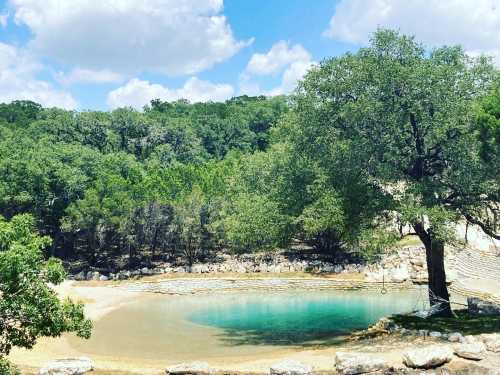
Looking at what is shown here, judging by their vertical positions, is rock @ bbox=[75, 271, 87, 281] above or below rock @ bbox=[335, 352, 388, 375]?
above

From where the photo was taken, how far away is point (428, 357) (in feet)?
64.1

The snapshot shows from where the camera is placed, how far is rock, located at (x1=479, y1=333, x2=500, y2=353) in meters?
20.7

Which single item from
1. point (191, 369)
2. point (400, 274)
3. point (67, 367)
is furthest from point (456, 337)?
point (400, 274)

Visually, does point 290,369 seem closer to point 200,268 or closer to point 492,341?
point 492,341

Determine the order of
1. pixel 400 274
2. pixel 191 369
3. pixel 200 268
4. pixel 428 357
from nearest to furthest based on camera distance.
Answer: pixel 428 357 < pixel 191 369 < pixel 400 274 < pixel 200 268

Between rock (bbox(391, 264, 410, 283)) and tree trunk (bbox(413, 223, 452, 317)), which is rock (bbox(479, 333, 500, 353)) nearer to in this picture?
tree trunk (bbox(413, 223, 452, 317))

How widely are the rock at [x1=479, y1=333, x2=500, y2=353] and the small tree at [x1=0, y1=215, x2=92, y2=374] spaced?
16.3 metres

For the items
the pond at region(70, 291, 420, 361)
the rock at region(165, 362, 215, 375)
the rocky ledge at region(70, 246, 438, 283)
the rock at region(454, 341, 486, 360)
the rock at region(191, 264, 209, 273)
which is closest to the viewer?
the rock at region(454, 341, 486, 360)

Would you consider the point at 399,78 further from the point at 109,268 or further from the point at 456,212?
the point at 109,268

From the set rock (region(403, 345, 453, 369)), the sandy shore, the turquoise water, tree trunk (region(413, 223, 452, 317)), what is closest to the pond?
the turquoise water

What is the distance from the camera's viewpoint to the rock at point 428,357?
1942cm

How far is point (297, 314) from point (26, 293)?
23698mm

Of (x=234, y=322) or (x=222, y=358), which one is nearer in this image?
(x=222, y=358)

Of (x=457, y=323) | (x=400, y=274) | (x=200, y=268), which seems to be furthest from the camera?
(x=200, y=268)
